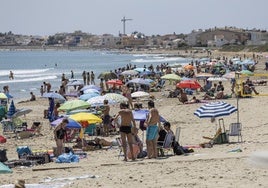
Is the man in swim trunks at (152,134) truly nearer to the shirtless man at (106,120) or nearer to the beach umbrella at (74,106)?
the shirtless man at (106,120)

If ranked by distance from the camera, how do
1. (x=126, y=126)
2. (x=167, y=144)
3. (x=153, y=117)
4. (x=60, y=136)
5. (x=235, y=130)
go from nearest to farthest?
1. (x=126, y=126)
2. (x=153, y=117)
3. (x=167, y=144)
4. (x=60, y=136)
5. (x=235, y=130)

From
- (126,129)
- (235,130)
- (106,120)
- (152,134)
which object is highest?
(126,129)

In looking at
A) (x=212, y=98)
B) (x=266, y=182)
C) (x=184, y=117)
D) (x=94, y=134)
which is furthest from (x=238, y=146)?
(x=212, y=98)

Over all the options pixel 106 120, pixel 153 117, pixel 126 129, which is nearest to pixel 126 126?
pixel 126 129

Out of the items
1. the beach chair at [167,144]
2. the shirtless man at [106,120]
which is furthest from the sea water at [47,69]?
the beach chair at [167,144]

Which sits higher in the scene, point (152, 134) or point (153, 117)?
point (153, 117)

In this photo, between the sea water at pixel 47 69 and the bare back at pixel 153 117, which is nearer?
the bare back at pixel 153 117

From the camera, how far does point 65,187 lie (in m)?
9.14

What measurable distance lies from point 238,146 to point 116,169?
345cm

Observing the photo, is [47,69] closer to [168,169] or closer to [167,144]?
[167,144]

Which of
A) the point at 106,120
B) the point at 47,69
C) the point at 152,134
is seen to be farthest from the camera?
the point at 47,69

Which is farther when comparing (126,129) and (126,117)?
(126,129)

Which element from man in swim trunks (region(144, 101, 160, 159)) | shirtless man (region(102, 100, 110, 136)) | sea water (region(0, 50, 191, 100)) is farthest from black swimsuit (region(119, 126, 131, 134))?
sea water (region(0, 50, 191, 100))

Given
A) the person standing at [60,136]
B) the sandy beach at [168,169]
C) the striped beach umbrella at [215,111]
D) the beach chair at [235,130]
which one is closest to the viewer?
the sandy beach at [168,169]
